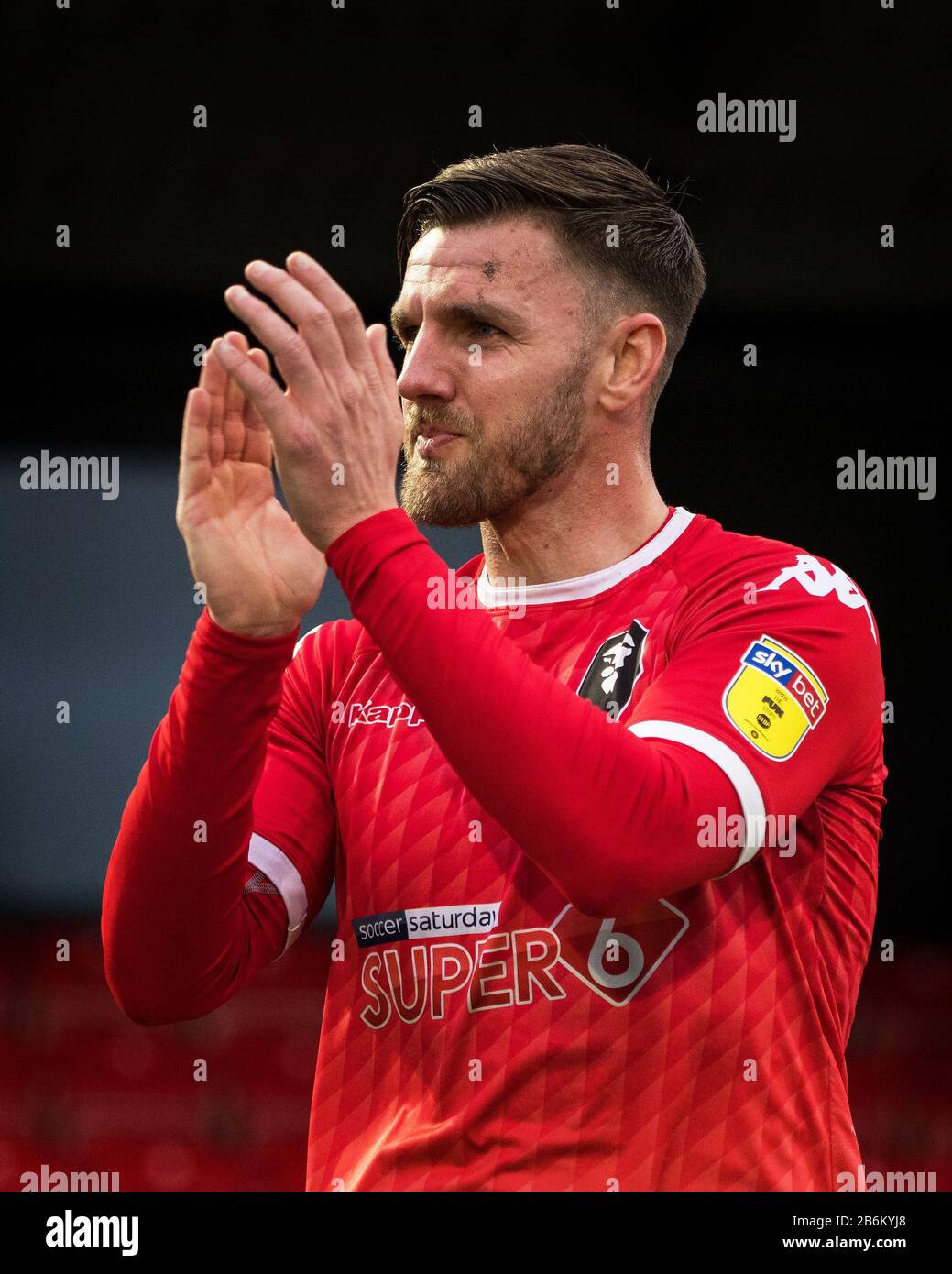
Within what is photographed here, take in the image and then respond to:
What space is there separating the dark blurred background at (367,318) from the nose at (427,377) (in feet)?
8.21

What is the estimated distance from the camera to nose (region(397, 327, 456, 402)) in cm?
180

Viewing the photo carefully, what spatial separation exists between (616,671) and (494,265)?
0.51 meters

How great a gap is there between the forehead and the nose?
74mm

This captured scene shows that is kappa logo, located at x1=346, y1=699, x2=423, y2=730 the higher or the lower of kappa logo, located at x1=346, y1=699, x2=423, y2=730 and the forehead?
the lower

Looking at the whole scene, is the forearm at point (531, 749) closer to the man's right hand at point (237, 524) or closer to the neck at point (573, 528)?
the man's right hand at point (237, 524)

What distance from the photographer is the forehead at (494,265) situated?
1.85m

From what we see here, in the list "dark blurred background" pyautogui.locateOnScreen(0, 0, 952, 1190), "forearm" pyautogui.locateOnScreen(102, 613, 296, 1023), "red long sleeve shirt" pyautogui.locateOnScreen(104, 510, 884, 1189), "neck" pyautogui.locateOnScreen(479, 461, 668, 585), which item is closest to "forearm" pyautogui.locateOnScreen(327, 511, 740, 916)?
"red long sleeve shirt" pyautogui.locateOnScreen(104, 510, 884, 1189)

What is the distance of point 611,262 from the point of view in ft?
6.42

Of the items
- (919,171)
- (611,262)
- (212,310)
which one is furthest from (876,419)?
(611,262)

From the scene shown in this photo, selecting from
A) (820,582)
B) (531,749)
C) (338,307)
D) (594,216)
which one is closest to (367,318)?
(594,216)

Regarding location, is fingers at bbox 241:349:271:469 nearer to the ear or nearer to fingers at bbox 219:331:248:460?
fingers at bbox 219:331:248:460

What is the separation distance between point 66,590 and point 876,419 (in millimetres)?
3111

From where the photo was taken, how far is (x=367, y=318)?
18.8 ft

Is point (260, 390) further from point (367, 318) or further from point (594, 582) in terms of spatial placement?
point (367, 318)
